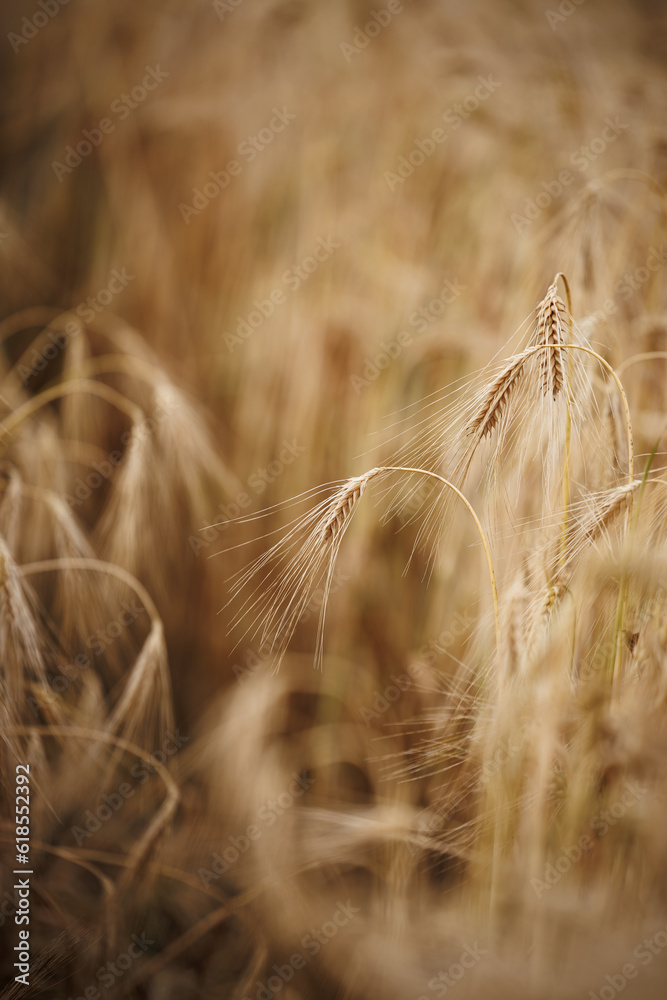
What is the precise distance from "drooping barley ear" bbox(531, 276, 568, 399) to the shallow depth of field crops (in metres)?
0.04

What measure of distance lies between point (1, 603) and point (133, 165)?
96cm

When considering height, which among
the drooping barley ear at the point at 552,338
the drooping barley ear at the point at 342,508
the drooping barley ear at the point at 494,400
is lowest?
the drooping barley ear at the point at 342,508

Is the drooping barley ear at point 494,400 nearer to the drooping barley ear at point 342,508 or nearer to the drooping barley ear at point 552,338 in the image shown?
the drooping barley ear at point 552,338

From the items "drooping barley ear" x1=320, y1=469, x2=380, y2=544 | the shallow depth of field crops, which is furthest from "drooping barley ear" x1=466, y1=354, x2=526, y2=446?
"drooping barley ear" x1=320, y1=469, x2=380, y2=544

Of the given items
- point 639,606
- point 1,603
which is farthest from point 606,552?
point 1,603

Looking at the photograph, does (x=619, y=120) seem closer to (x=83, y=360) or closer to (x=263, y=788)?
(x=83, y=360)

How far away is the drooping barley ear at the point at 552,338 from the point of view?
61 cm

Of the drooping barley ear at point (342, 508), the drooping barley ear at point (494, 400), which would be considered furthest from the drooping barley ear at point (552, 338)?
the drooping barley ear at point (342, 508)

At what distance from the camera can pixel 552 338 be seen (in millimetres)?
614

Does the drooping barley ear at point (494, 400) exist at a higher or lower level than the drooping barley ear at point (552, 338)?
lower

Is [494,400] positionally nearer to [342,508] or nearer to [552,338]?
[552,338]

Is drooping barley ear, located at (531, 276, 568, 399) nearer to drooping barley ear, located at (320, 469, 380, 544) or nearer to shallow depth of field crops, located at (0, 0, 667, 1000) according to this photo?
shallow depth of field crops, located at (0, 0, 667, 1000)

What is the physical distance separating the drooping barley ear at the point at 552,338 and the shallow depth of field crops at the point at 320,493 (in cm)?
4

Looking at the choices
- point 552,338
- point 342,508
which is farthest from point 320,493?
point 552,338
